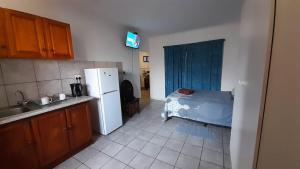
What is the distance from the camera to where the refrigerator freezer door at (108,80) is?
2385 millimetres

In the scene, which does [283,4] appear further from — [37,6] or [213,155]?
[37,6]

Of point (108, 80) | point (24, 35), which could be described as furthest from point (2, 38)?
point (108, 80)

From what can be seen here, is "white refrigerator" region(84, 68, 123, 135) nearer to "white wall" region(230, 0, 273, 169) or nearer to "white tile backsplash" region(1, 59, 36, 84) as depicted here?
"white tile backsplash" region(1, 59, 36, 84)

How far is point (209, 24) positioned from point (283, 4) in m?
3.32

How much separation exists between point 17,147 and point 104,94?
4.35 feet

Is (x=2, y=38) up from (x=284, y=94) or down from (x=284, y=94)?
up

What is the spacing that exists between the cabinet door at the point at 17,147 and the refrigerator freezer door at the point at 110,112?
1094 millimetres

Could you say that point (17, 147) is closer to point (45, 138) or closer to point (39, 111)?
point (45, 138)

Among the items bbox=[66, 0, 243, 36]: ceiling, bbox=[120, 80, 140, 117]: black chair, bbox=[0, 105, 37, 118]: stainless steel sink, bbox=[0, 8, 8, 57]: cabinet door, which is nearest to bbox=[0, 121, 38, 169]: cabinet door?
bbox=[0, 105, 37, 118]: stainless steel sink

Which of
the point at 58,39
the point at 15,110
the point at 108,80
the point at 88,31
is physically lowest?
the point at 15,110

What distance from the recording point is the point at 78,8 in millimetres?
2377

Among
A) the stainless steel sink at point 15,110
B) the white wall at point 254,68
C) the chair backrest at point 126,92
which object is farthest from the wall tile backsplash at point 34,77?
the white wall at point 254,68

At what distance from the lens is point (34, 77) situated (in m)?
1.91

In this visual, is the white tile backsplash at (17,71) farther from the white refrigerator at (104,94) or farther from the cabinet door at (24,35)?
the white refrigerator at (104,94)
